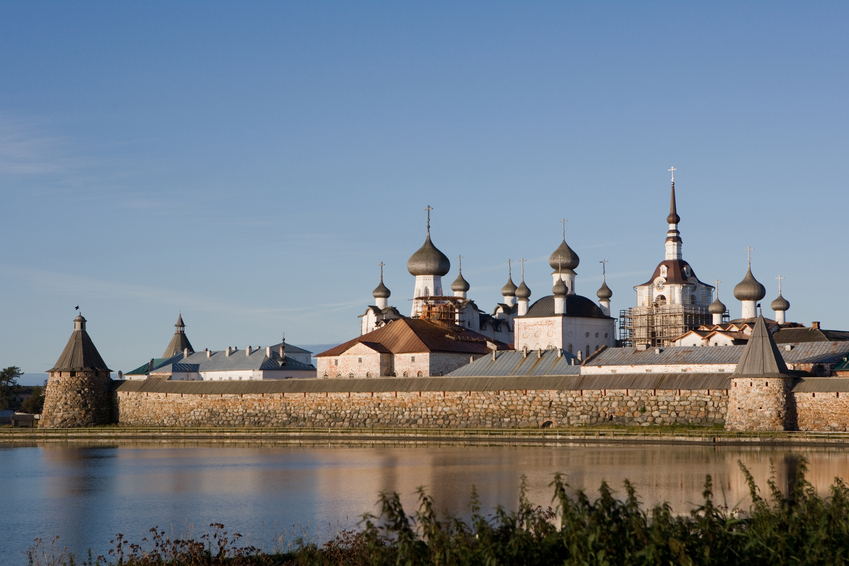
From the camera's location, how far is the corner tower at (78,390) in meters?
40.0

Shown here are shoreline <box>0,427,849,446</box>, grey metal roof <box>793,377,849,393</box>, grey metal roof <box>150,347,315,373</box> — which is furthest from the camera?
grey metal roof <box>150,347,315,373</box>

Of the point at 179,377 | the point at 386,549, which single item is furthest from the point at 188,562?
the point at 179,377

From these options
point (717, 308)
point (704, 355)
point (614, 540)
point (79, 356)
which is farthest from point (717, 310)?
point (614, 540)

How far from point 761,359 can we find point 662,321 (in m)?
24.1

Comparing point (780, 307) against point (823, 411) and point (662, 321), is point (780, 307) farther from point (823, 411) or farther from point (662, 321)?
point (823, 411)

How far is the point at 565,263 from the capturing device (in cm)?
5059

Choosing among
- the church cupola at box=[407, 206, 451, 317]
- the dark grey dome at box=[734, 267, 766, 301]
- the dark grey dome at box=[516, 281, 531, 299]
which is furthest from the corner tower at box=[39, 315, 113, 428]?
the dark grey dome at box=[734, 267, 766, 301]

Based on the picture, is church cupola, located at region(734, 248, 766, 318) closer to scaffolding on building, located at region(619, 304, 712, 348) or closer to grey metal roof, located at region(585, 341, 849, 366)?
scaffolding on building, located at region(619, 304, 712, 348)

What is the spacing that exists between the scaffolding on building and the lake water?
2567cm

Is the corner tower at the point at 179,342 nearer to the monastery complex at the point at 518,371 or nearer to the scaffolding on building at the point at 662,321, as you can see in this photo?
the monastery complex at the point at 518,371

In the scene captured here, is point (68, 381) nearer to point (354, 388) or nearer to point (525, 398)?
point (354, 388)

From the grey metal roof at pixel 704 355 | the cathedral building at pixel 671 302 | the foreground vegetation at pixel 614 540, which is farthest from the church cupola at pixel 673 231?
the foreground vegetation at pixel 614 540

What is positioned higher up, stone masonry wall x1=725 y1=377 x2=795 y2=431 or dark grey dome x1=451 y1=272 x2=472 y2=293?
dark grey dome x1=451 y1=272 x2=472 y2=293

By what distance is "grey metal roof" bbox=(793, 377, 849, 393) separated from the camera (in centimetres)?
2758
